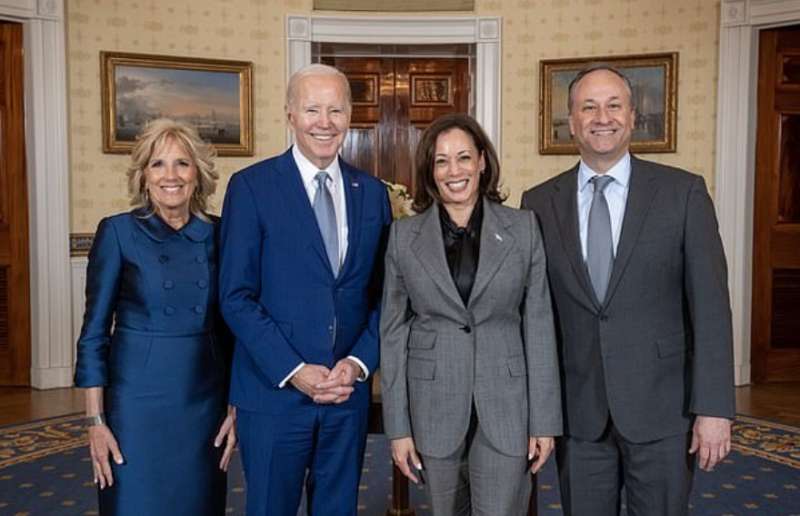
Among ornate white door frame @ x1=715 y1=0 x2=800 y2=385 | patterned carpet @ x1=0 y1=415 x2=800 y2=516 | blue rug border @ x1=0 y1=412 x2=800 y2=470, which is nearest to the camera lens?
patterned carpet @ x1=0 y1=415 x2=800 y2=516

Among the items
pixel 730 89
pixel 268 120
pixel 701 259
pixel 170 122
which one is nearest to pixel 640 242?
pixel 701 259

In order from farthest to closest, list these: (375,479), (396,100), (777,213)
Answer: (396,100)
(777,213)
(375,479)

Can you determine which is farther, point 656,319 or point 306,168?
point 306,168

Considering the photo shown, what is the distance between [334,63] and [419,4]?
3.13 ft

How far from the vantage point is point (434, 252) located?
2479 millimetres

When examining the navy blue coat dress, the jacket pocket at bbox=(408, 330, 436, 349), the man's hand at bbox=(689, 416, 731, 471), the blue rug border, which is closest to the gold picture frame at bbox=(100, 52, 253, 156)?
the blue rug border

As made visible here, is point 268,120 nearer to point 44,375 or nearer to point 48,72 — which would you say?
point 48,72

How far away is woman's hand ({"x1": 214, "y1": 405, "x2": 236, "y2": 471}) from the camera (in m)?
2.65

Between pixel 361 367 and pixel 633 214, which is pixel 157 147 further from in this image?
pixel 633 214

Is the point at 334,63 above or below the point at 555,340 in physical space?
above

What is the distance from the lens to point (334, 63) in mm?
7660

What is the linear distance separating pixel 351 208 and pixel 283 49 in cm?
516

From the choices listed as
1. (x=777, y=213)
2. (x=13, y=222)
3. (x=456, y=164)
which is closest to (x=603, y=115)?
(x=456, y=164)

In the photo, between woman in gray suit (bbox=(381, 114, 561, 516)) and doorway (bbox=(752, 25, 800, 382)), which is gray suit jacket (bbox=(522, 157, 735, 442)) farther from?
doorway (bbox=(752, 25, 800, 382))
